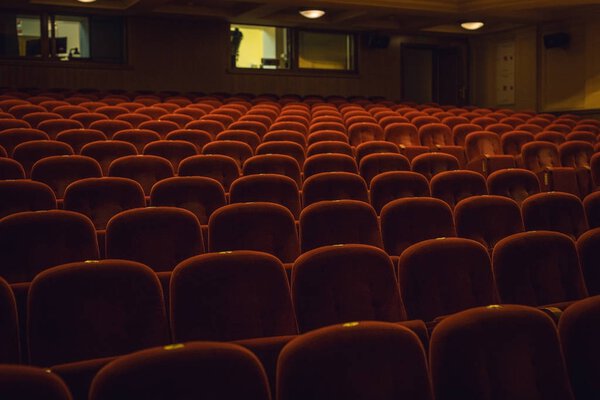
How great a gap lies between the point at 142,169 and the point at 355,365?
75.8 inches

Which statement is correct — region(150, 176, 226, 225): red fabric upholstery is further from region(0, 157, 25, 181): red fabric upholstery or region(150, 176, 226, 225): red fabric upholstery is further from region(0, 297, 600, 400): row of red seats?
region(0, 297, 600, 400): row of red seats

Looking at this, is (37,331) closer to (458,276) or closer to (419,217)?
(458,276)

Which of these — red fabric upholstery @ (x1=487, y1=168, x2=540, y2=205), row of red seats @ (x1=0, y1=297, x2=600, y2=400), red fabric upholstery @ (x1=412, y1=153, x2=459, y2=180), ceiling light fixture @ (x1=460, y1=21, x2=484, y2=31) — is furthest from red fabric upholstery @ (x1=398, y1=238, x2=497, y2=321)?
ceiling light fixture @ (x1=460, y1=21, x2=484, y2=31)

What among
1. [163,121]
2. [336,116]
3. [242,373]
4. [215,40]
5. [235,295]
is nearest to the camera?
[242,373]

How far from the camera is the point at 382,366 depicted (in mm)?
1015

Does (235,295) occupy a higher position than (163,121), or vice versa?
(163,121)

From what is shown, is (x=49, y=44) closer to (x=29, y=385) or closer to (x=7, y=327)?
(x=7, y=327)

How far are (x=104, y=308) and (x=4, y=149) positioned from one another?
2.03m

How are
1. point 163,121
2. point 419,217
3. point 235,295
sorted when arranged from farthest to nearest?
point 163,121 < point 419,217 < point 235,295

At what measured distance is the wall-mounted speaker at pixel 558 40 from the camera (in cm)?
715

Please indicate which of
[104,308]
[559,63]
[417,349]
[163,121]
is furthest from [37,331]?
[559,63]

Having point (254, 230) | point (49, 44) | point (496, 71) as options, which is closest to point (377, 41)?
point (496, 71)

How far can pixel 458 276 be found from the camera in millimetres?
1645

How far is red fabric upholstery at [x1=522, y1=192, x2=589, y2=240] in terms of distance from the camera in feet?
7.54
